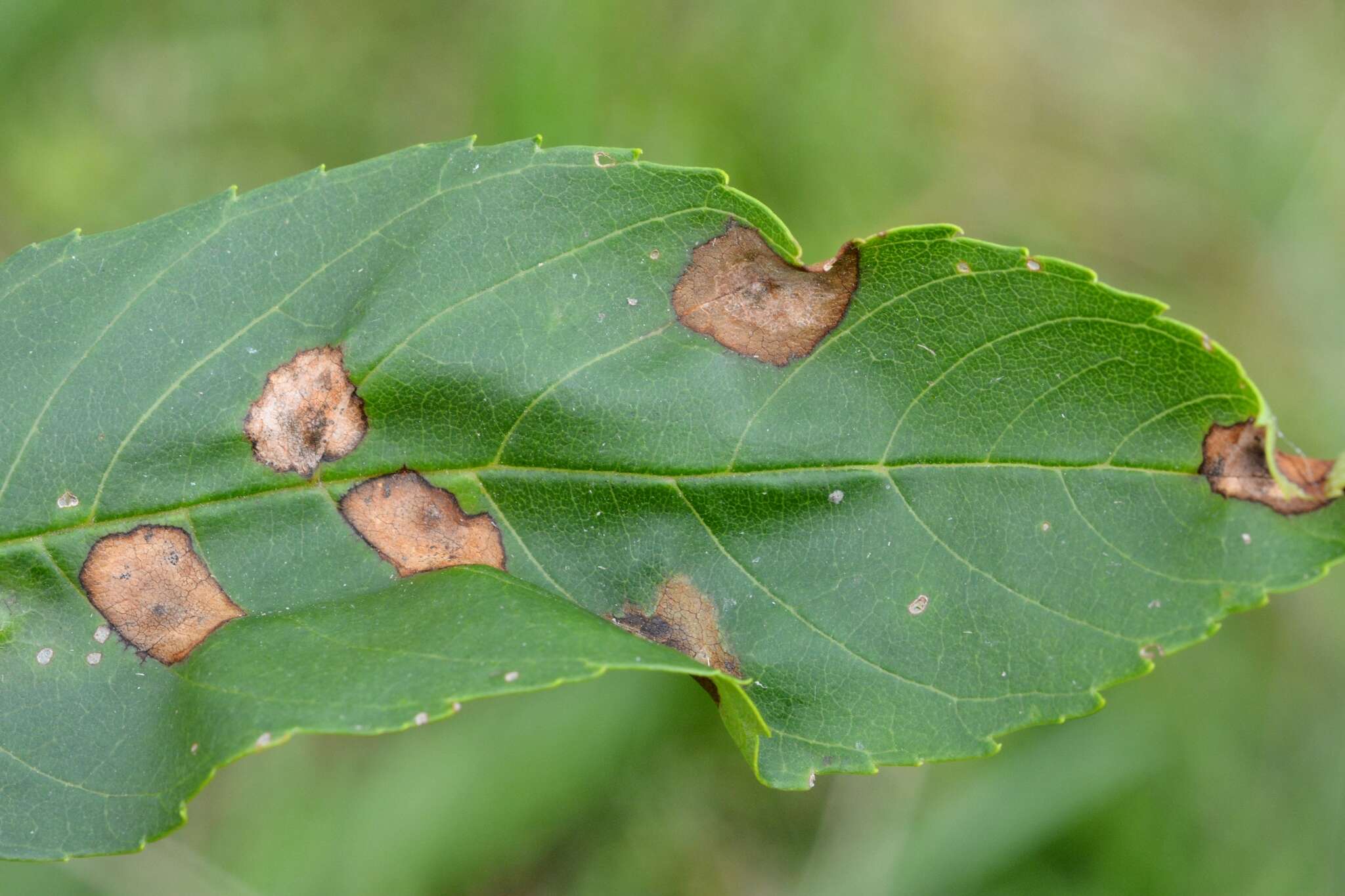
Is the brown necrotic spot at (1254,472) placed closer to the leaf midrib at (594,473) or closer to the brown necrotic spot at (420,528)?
the leaf midrib at (594,473)

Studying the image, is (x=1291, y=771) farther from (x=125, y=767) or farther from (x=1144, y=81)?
(x=125, y=767)

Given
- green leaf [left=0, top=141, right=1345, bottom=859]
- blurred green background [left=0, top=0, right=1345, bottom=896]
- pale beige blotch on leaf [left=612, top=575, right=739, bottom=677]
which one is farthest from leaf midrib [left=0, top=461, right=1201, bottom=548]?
blurred green background [left=0, top=0, right=1345, bottom=896]

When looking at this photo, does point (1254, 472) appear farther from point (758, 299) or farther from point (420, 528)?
point (420, 528)

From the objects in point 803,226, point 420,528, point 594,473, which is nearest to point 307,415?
point 420,528

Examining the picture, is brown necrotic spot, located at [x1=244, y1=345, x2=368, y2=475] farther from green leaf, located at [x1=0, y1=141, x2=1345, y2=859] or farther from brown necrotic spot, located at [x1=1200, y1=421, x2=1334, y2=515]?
brown necrotic spot, located at [x1=1200, y1=421, x2=1334, y2=515]

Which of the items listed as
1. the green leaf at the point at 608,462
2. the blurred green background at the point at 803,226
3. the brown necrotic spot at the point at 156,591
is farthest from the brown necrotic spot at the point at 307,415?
the blurred green background at the point at 803,226

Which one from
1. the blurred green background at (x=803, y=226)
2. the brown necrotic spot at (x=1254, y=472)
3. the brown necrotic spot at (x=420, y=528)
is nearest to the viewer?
the brown necrotic spot at (x=1254, y=472)
